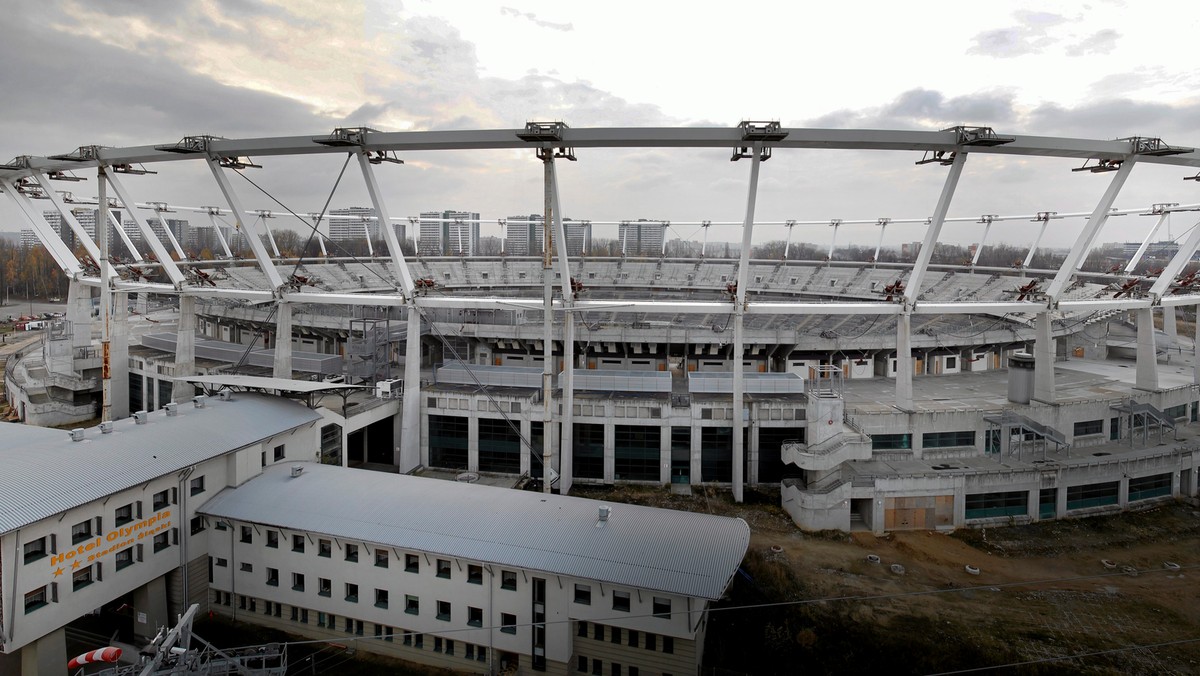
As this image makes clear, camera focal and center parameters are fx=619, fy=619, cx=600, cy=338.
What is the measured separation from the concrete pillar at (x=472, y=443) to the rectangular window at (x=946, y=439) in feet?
72.2

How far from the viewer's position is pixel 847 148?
26.1 m

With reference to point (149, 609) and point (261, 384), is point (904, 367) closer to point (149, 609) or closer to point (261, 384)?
point (261, 384)

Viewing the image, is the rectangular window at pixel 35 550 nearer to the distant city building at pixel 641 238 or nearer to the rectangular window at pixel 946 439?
the rectangular window at pixel 946 439

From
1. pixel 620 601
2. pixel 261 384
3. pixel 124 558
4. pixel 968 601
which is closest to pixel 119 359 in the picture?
pixel 261 384

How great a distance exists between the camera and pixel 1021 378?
3247cm

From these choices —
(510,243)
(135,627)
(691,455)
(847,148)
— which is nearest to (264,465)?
(135,627)

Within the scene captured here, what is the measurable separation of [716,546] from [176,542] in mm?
16727

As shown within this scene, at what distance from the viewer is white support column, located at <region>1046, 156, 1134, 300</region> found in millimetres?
28953

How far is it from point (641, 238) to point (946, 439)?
48089 mm

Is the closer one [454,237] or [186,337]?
[186,337]

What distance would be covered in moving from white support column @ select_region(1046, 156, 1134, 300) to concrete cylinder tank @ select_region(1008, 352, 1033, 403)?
3.21 metres

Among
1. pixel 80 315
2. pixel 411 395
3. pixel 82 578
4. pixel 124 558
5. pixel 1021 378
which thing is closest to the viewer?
pixel 82 578

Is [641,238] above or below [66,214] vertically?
above

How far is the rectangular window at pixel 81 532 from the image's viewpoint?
16.5 meters
